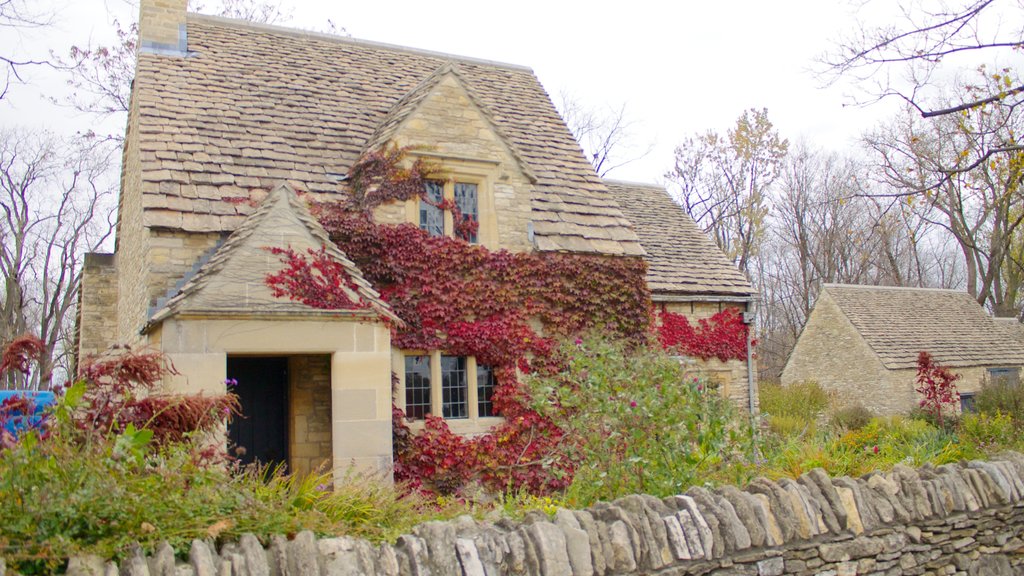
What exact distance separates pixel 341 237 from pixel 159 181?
2862 millimetres

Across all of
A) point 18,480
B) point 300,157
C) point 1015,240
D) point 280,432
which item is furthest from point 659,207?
point 1015,240

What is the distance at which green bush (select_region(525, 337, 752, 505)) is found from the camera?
7.52 meters

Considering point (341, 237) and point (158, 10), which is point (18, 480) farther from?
point (158, 10)

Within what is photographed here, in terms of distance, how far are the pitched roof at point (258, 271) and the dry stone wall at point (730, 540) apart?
20.1 feet

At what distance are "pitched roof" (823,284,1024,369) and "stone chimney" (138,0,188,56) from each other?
1008 inches

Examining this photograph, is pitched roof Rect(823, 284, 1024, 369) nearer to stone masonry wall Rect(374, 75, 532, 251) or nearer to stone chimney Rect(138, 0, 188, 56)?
stone masonry wall Rect(374, 75, 532, 251)

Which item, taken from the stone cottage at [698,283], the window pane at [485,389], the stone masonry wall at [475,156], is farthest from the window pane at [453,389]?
the stone cottage at [698,283]

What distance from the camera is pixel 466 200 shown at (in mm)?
14469

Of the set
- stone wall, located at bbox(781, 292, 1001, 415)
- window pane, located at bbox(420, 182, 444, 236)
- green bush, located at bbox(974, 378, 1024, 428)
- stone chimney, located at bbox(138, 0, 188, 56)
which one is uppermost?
stone chimney, located at bbox(138, 0, 188, 56)

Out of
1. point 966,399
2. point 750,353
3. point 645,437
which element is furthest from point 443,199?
point 966,399

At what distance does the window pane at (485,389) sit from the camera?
13.8 meters

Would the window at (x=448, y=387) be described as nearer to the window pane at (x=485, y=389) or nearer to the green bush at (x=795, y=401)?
the window pane at (x=485, y=389)

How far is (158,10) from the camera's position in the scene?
15.8m

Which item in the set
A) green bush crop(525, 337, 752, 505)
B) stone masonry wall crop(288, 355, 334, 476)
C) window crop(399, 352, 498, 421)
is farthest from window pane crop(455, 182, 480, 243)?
green bush crop(525, 337, 752, 505)
